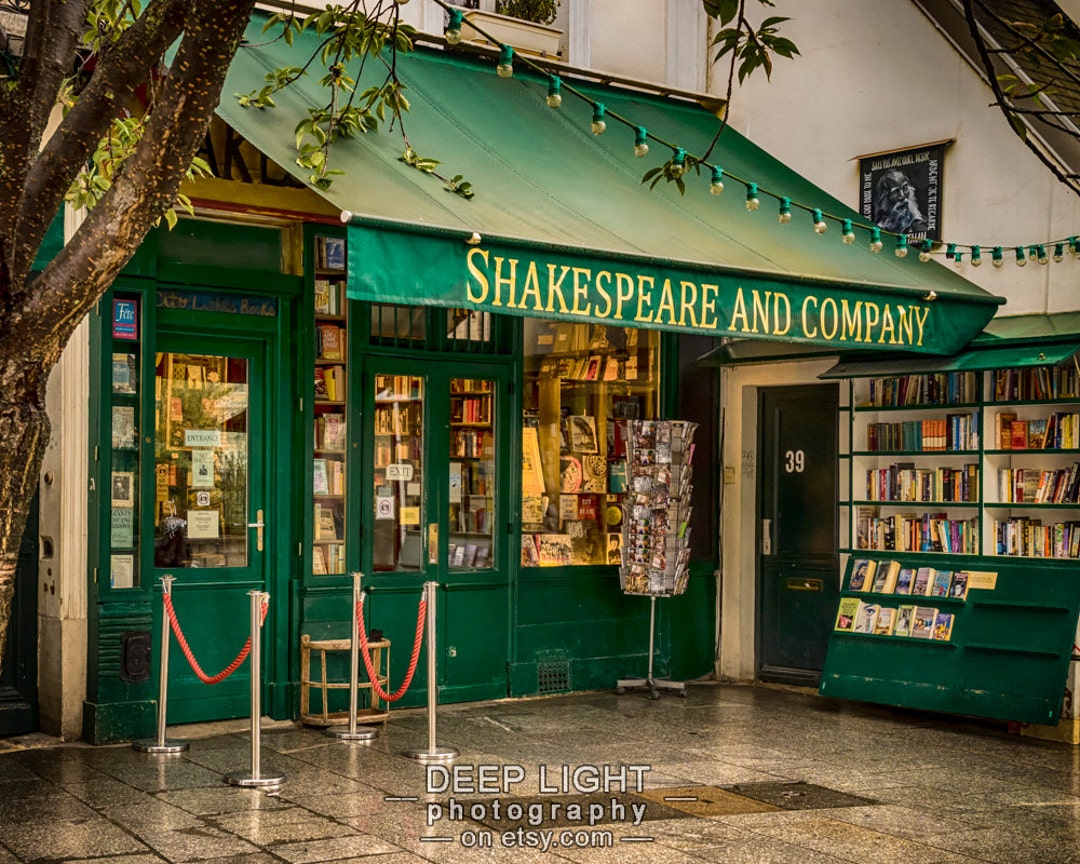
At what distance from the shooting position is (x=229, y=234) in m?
9.68

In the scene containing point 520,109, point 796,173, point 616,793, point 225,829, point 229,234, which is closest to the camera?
point 225,829

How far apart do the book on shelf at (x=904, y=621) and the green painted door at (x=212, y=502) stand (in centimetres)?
437

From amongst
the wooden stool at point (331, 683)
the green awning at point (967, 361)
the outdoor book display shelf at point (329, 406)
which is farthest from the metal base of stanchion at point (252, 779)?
the green awning at point (967, 361)

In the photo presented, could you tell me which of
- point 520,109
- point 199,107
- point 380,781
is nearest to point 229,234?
point 520,109

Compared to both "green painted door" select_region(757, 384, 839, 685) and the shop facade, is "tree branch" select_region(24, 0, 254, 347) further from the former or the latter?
"green painted door" select_region(757, 384, 839, 685)

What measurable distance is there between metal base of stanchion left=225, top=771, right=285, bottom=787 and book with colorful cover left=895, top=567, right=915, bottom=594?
4.91 m

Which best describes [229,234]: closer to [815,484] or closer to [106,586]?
[106,586]

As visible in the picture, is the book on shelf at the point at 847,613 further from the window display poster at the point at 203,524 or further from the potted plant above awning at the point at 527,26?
the potted plant above awning at the point at 527,26

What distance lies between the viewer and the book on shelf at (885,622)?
10508 millimetres

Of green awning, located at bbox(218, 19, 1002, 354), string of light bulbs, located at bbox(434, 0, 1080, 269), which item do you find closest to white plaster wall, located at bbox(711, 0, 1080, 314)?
string of light bulbs, located at bbox(434, 0, 1080, 269)

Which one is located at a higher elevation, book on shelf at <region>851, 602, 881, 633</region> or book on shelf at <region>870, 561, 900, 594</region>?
book on shelf at <region>870, 561, 900, 594</region>

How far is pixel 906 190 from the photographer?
11023mm

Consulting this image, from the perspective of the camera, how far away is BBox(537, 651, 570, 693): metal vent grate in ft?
36.3

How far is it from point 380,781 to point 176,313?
3476 mm
